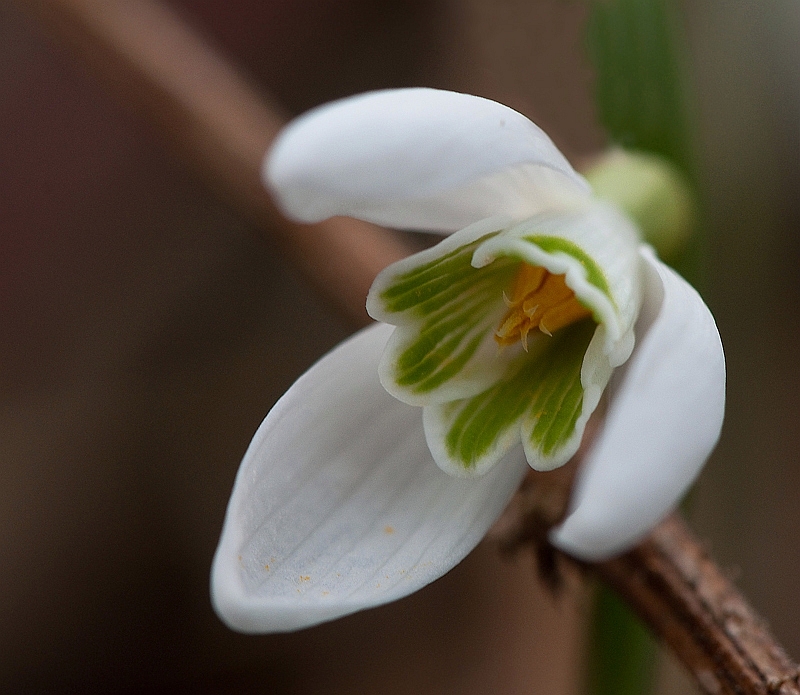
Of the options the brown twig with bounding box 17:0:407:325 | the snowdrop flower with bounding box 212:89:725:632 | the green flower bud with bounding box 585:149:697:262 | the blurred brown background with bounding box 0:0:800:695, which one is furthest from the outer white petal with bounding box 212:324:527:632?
the blurred brown background with bounding box 0:0:800:695

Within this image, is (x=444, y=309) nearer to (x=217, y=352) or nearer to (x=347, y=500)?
(x=347, y=500)

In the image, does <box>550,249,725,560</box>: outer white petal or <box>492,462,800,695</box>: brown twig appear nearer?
<box>550,249,725,560</box>: outer white petal

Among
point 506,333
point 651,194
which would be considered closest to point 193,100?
point 651,194

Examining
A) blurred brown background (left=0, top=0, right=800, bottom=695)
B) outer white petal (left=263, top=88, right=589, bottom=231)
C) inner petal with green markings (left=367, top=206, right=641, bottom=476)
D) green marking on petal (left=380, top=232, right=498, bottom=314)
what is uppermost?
outer white petal (left=263, top=88, right=589, bottom=231)

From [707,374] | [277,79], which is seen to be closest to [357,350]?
[707,374]

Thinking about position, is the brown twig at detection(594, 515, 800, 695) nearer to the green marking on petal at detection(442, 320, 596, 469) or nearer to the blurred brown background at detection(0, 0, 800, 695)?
the green marking on petal at detection(442, 320, 596, 469)

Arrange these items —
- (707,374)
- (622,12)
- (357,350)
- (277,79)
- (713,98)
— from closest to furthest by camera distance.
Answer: (707,374) < (357,350) < (622,12) < (713,98) < (277,79)

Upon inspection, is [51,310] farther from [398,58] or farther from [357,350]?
[357,350]
